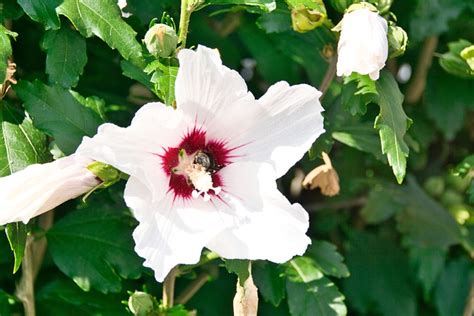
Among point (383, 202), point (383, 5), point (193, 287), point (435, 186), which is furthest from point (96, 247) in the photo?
point (435, 186)

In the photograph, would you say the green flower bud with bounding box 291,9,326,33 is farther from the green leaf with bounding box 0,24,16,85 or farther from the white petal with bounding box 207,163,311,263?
the green leaf with bounding box 0,24,16,85

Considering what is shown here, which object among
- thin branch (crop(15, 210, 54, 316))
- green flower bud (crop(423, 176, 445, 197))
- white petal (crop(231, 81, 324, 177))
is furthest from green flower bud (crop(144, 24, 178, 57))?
green flower bud (crop(423, 176, 445, 197))

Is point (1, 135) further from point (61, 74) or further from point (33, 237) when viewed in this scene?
point (33, 237)

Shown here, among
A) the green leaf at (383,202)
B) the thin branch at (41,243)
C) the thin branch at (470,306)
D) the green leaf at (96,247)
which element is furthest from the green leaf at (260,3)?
the thin branch at (470,306)

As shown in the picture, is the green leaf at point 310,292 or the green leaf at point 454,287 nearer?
the green leaf at point 310,292

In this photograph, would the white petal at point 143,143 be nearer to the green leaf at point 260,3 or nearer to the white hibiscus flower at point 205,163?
the white hibiscus flower at point 205,163

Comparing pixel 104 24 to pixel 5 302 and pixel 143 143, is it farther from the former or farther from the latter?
pixel 5 302

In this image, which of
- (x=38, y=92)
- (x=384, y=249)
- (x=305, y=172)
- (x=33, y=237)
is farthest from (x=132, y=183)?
(x=384, y=249)
